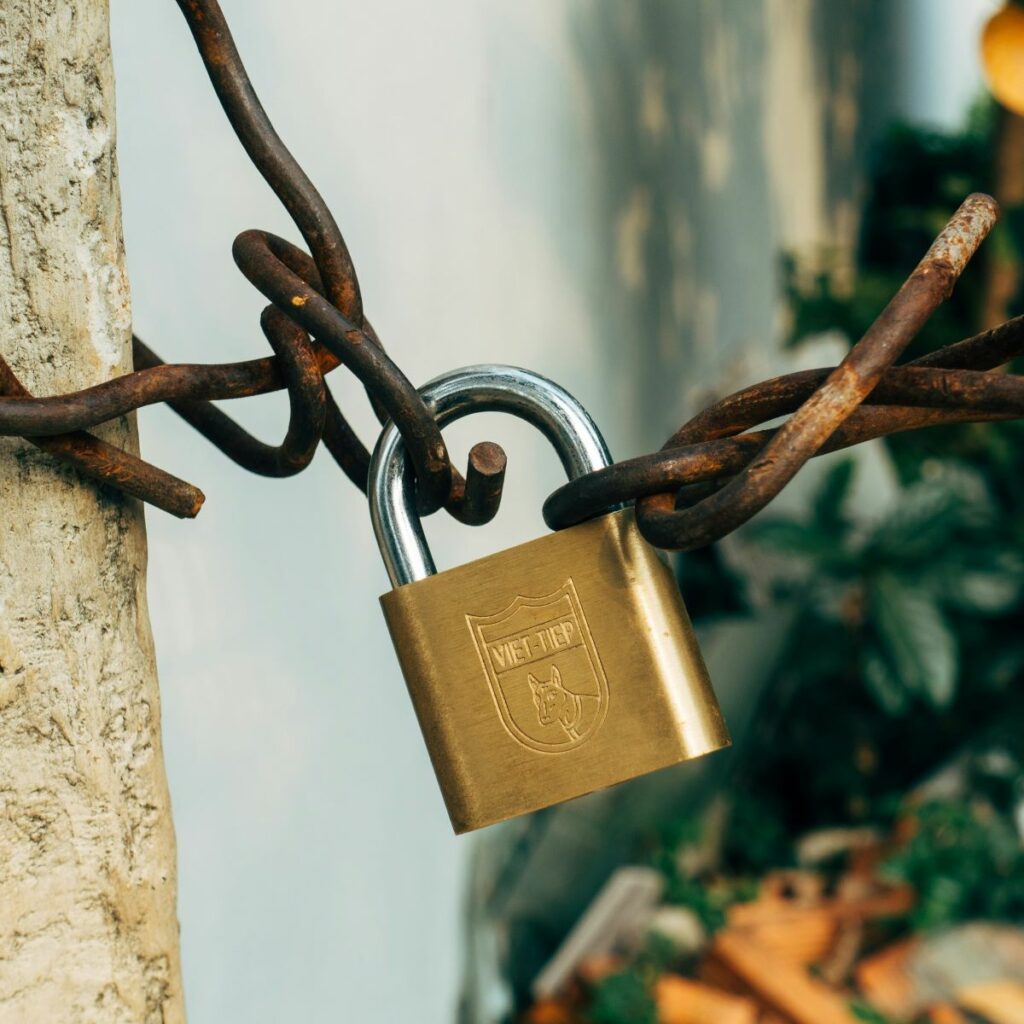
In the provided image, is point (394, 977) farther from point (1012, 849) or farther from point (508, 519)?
point (1012, 849)

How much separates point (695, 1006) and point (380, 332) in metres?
1.19

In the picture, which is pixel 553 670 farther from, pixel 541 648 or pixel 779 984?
pixel 779 984

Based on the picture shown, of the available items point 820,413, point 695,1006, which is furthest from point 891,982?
point 820,413

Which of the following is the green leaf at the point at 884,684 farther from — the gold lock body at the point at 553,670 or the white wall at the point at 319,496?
the gold lock body at the point at 553,670

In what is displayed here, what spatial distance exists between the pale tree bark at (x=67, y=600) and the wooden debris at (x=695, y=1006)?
61.9 inches

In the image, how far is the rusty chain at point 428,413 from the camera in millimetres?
430

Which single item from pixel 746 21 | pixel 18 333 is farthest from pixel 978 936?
pixel 746 21

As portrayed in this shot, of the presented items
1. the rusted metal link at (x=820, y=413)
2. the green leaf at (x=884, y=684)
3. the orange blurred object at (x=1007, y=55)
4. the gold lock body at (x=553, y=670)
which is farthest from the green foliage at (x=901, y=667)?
the rusted metal link at (x=820, y=413)

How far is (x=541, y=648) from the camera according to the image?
0.53m

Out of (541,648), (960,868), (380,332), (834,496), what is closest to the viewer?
(541,648)

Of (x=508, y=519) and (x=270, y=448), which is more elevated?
(x=508, y=519)

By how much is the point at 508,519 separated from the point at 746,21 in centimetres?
245

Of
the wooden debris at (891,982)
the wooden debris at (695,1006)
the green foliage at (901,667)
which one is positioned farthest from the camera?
the green foliage at (901,667)

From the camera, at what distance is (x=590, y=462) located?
1.75 ft
